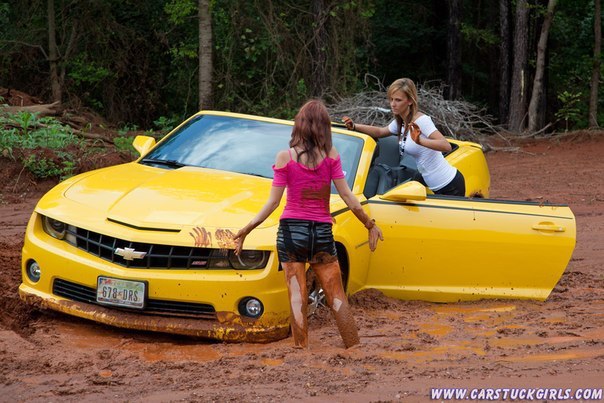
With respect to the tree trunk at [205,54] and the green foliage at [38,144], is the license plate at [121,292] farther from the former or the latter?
the tree trunk at [205,54]

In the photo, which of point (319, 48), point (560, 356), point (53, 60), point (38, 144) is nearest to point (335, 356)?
point (560, 356)

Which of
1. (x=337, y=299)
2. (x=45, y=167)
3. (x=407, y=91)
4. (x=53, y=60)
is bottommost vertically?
(x=53, y=60)

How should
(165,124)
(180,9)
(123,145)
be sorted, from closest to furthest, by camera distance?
(123,145), (165,124), (180,9)

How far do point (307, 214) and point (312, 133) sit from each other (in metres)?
0.48

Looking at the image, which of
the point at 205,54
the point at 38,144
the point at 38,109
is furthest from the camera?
the point at 205,54

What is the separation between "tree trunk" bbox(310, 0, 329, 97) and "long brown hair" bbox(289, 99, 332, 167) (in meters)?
15.8

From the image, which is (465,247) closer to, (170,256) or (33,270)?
(170,256)

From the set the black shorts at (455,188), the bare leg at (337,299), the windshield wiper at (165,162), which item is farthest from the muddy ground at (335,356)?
the windshield wiper at (165,162)

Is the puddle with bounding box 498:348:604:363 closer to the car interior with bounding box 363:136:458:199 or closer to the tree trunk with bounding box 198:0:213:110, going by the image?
the car interior with bounding box 363:136:458:199

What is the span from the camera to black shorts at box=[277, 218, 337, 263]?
242 inches

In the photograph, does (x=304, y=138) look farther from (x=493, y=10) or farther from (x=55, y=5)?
(x=493, y=10)

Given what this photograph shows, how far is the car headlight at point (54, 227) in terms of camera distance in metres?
6.95

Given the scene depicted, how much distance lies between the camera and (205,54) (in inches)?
813

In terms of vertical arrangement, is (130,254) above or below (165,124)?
above
